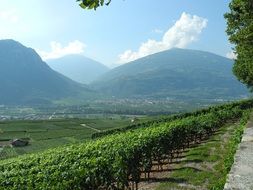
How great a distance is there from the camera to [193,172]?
31.7 meters

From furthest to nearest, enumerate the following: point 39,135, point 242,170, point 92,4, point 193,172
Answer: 1. point 39,135
2. point 193,172
3. point 242,170
4. point 92,4

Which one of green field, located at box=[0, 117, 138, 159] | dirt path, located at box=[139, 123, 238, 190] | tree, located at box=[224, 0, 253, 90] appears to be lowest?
green field, located at box=[0, 117, 138, 159]

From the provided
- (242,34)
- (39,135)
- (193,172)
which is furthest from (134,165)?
(39,135)

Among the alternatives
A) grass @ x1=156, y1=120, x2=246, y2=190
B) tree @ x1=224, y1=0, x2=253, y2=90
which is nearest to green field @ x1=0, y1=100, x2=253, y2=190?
grass @ x1=156, y1=120, x2=246, y2=190

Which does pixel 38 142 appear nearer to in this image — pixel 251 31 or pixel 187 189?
pixel 251 31

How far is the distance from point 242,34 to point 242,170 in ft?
76.7

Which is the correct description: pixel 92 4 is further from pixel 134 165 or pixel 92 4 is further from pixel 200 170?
pixel 200 170

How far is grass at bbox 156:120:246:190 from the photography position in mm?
27906

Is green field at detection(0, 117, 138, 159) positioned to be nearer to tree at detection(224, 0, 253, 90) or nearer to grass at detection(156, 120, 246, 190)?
tree at detection(224, 0, 253, 90)

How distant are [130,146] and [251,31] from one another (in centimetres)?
1763

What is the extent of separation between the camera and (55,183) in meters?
19.6

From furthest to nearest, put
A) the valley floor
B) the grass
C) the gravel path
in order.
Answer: the valley floor, the grass, the gravel path

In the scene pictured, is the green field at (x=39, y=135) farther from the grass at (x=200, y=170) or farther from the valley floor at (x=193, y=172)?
the valley floor at (x=193, y=172)

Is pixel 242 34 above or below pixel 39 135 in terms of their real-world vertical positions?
above
